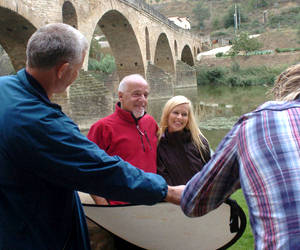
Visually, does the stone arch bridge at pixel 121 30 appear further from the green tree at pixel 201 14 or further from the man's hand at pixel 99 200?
the green tree at pixel 201 14

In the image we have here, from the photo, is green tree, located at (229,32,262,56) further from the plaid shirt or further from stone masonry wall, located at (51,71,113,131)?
the plaid shirt

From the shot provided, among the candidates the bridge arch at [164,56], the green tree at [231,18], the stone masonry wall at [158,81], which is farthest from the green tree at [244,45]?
the green tree at [231,18]

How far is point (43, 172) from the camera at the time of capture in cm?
119

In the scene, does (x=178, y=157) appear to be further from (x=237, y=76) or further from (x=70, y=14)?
(x=237, y=76)

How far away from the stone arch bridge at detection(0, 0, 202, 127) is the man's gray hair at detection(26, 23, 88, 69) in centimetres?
832

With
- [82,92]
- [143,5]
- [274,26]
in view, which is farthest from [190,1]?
[82,92]

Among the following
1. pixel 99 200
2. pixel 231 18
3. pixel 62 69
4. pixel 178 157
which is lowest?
pixel 99 200

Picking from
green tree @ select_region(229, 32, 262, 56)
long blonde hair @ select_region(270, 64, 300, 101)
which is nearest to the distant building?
green tree @ select_region(229, 32, 262, 56)

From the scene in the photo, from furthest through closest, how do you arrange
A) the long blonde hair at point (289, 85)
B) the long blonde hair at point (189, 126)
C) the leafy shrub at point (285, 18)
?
the leafy shrub at point (285, 18) → the long blonde hair at point (189, 126) → the long blonde hair at point (289, 85)

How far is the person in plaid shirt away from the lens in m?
0.90

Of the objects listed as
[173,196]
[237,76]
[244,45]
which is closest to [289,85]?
[173,196]

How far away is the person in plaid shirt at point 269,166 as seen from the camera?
0.90m

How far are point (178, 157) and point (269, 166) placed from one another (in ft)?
4.87

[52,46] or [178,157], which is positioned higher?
[52,46]
